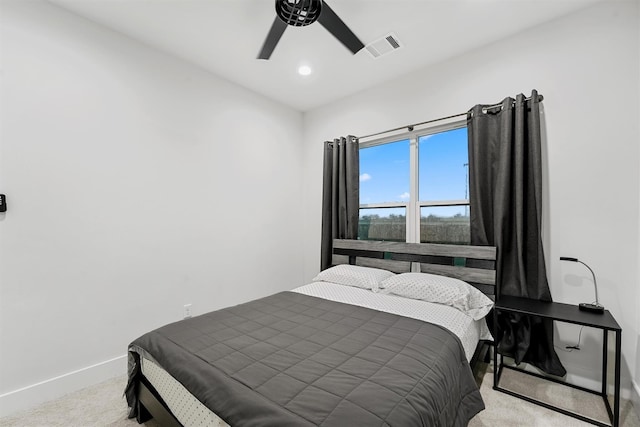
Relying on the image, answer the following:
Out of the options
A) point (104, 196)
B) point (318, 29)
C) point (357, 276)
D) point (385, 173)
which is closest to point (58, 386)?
point (104, 196)

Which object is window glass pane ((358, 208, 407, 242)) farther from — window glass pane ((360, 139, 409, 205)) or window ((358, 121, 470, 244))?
window glass pane ((360, 139, 409, 205))

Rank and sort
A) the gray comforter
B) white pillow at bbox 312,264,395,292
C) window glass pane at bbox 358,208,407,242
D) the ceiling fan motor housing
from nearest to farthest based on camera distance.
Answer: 1. the gray comforter
2. the ceiling fan motor housing
3. white pillow at bbox 312,264,395,292
4. window glass pane at bbox 358,208,407,242

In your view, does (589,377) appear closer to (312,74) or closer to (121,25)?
(312,74)

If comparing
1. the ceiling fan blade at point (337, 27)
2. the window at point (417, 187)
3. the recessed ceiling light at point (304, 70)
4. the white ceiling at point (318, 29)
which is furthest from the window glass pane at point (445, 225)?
the recessed ceiling light at point (304, 70)

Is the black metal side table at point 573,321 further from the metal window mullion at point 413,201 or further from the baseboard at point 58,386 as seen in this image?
the baseboard at point 58,386

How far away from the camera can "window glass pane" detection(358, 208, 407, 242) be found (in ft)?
10.2

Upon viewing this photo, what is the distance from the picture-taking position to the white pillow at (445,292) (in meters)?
2.09

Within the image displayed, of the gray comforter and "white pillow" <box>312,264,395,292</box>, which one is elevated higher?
"white pillow" <box>312,264,395,292</box>

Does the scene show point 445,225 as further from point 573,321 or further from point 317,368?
point 317,368

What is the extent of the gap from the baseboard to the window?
266 cm

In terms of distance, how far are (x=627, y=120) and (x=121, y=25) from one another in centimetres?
384

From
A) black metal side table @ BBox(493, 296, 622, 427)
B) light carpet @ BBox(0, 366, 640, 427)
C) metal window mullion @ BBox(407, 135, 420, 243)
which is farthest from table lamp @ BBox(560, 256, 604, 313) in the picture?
metal window mullion @ BBox(407, 135, 420, 243)

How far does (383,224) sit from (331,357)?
2.10m

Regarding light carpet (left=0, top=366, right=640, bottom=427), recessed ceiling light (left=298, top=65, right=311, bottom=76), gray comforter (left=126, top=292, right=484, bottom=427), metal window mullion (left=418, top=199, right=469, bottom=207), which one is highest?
recessed ceiling light (left=298, top=65, right=311, bottom=76)
